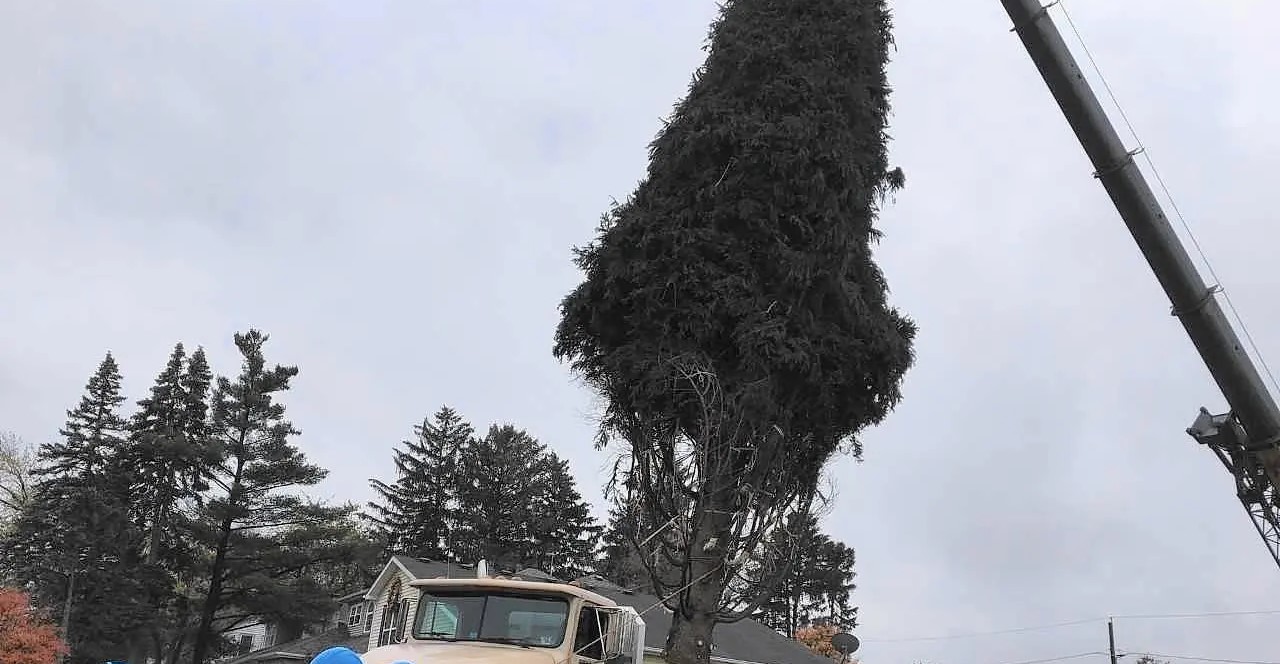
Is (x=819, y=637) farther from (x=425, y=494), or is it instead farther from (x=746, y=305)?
(x=746, y=305)

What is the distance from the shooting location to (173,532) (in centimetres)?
4234

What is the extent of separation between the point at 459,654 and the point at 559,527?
56.4 meters

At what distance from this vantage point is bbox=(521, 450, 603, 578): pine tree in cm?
6208

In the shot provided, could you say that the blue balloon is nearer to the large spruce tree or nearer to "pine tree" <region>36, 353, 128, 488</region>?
the large spruce tree

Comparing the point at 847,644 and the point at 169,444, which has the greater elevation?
the point at 169,444

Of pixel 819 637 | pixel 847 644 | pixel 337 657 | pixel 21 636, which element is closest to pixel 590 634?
pixel 337 657

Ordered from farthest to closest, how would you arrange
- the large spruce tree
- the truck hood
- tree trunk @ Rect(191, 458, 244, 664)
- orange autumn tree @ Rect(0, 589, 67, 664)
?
tree trunk @ Rect(191, 458, 244, 664) → orange autumn tree @ Rect(0, 589, 67, 664) → the large spruce tree → the truck hood

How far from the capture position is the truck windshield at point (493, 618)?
28.0 ft

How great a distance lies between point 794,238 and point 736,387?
3205mm

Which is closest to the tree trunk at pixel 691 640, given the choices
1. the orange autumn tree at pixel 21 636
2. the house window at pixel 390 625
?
the house window at pixel 390 625

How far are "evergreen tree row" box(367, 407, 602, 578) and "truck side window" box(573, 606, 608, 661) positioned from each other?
51887mm

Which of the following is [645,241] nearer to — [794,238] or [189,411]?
[794,238]

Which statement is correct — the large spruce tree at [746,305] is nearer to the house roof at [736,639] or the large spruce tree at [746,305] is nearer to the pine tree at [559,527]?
the house roof at [736,639]

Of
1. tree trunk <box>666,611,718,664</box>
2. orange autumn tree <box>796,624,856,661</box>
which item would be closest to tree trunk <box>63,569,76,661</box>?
tree trunk <box>666,611,718,664</box>
